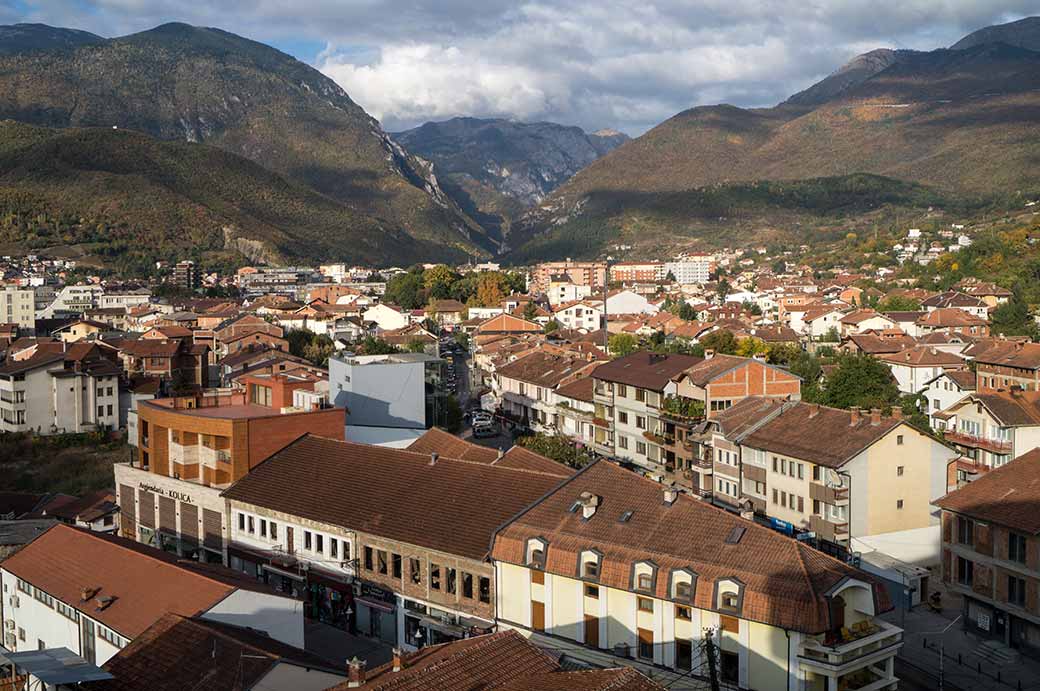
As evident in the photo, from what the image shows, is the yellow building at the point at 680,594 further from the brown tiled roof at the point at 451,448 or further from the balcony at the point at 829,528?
the balcony at the point at 829,528

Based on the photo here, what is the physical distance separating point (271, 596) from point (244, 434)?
11233mm

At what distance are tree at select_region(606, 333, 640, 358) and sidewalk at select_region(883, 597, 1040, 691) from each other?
39285 mm

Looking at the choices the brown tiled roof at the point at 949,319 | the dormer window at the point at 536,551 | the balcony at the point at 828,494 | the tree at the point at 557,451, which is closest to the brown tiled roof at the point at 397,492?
the dormer window at the point at 536,551

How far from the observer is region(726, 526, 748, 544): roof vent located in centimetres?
2000

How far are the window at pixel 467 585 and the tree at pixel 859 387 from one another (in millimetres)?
31026

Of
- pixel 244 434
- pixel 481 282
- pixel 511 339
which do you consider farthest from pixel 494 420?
pixel 481 282

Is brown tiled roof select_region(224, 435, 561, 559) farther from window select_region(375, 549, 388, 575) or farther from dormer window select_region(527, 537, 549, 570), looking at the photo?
dormer window select_region(527, 537, 549, 570)

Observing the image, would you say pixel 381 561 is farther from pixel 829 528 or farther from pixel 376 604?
pixel 829 528

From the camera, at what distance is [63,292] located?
103m

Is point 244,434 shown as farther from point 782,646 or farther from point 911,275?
point 911,275

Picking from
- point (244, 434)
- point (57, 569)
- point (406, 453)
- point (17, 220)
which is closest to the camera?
point (57, 569)

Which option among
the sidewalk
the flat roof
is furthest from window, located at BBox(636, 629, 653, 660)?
the flat roof

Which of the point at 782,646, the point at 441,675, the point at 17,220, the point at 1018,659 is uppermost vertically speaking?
the point at 17,220

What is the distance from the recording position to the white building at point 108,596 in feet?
63.2
